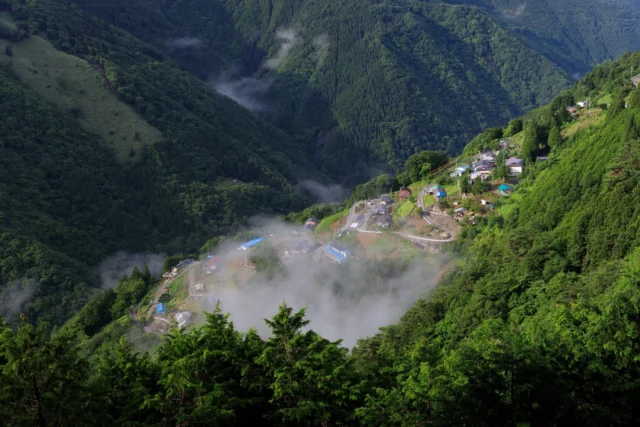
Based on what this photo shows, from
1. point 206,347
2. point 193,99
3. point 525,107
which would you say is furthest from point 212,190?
point 525,107

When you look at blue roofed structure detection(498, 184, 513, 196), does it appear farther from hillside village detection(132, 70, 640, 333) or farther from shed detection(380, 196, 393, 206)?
shed detection(380, 196, 393, 206)

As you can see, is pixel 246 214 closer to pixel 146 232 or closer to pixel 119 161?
pixel 146 232

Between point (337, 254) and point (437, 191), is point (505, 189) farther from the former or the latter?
point (337, 254)

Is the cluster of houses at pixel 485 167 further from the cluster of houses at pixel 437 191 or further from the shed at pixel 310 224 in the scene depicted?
the shed at pixel 310 224

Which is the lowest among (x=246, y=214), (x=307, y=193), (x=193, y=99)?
(x=246, y=214)

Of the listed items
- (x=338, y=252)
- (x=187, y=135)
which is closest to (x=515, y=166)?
(x=338, y=252)

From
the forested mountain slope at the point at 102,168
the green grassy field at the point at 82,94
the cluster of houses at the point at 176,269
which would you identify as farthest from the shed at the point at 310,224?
the green grassy field at the point at 82,94

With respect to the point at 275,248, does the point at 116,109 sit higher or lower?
higher
